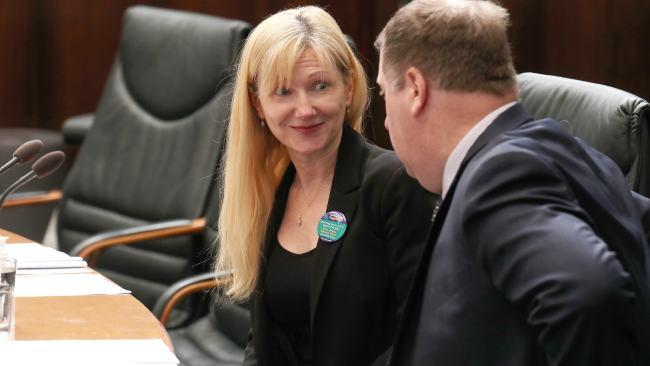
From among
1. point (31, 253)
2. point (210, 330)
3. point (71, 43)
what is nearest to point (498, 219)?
point (31, 253)

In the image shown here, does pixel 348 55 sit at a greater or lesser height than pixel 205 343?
greater

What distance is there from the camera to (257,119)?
238 centimetres

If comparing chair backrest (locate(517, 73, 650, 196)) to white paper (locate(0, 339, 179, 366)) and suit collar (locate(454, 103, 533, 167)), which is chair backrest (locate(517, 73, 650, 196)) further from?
white paper (locate(0, 339, 179, 366))

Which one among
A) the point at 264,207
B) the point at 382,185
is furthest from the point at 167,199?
the point at 382,185

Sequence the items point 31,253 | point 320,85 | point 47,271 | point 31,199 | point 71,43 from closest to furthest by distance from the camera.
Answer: point 320,85, point 47,271, point 31,253, point 31,199, point 71,43

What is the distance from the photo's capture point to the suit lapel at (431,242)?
4.87 feet

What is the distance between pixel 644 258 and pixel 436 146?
1.02 feet

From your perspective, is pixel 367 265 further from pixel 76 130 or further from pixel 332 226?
pixel 76 130

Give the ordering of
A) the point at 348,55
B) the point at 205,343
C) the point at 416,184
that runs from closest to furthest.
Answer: the point at 416,184
the point at 348,55
the point at 205,343

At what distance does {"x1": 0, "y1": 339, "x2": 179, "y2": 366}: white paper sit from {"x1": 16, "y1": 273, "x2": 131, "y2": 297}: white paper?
0.33 metres

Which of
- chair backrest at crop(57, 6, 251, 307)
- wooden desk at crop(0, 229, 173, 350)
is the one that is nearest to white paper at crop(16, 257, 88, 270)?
wooden desk at crop(0, 229, 173, 350)

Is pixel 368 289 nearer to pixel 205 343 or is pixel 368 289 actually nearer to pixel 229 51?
pixel 205 343

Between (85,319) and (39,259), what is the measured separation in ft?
1.67

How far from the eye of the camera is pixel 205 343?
9.93ft
